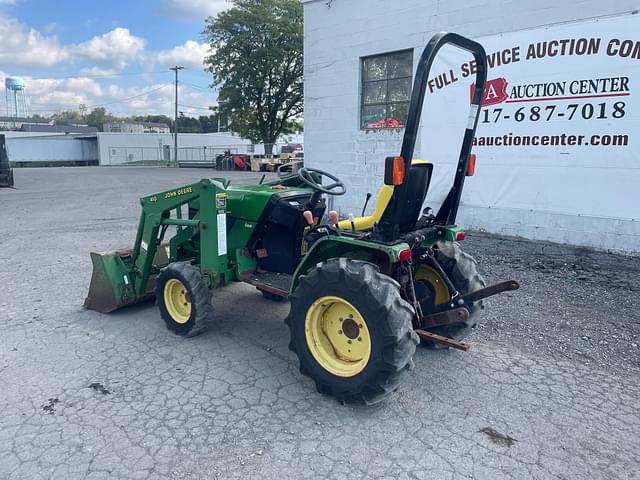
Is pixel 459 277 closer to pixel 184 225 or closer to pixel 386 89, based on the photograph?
pixel 184 225

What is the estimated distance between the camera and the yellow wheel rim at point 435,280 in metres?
4.16

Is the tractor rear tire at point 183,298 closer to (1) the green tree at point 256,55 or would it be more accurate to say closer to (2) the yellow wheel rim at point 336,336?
(2) the yellow wheel rim at point 336,336

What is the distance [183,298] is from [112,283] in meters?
0.93

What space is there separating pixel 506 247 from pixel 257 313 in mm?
4595

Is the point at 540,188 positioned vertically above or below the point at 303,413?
above

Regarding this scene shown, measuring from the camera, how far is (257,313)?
17.1 ft

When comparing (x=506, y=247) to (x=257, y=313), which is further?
(x=506, y=247)

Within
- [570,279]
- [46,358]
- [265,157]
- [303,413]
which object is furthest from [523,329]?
[265,157]

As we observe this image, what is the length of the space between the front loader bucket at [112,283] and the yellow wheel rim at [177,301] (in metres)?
0.67

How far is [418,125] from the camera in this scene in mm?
3275

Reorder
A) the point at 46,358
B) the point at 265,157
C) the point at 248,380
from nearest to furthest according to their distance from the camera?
the point at 248,380, the point at 46,358, the point at 265,157

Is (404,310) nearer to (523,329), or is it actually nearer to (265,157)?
(523,329)

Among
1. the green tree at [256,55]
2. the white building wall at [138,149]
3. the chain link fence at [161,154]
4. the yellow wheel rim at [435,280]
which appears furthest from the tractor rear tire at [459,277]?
the white building wall at [138,149]

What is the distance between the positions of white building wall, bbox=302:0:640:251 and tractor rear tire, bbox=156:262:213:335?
5.87 meters
